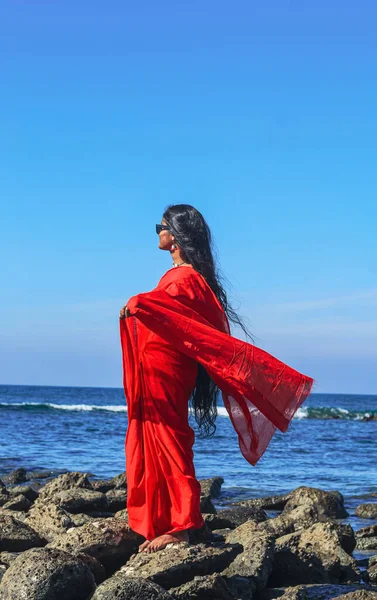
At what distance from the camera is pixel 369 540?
843 cm

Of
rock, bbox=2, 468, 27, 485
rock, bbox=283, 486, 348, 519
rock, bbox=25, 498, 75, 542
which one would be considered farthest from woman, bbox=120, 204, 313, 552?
rock, bbox=2, 468, 27, 485

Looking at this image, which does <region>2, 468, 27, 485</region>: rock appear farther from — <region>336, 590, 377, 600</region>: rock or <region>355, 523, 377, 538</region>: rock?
<region>336, 590, 377, 600</region>: rock

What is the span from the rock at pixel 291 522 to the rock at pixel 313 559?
947 mm

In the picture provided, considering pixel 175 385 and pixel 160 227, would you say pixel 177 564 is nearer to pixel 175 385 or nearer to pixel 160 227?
pixel 175 385

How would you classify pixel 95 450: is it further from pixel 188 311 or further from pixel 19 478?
pixel 188 311

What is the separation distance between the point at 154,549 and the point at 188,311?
1.65m

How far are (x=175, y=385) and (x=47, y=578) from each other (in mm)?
1540

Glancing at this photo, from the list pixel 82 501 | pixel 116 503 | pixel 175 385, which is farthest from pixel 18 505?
pixel 175 385

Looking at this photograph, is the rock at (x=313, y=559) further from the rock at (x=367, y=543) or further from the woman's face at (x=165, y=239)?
the woman's face at (x=165, y=239)

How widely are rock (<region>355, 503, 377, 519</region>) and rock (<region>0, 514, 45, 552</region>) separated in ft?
16.8

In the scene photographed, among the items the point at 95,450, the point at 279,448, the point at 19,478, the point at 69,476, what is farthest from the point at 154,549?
the point at 279,448

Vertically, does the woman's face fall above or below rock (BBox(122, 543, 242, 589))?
above

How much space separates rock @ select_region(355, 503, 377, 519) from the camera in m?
10.5

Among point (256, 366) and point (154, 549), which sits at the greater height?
point (256, 366)
